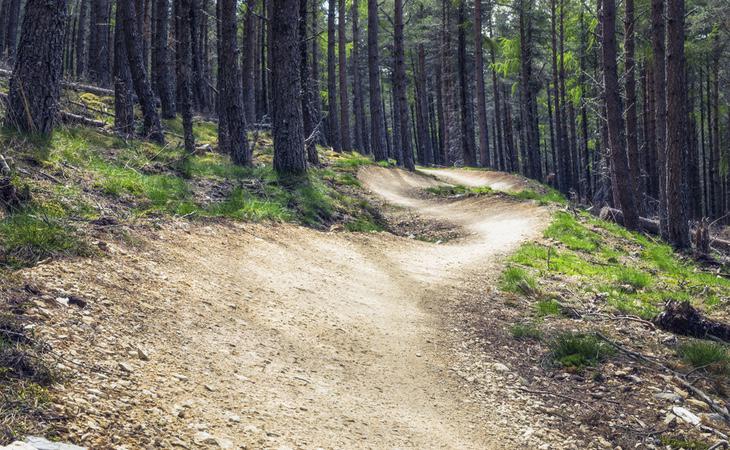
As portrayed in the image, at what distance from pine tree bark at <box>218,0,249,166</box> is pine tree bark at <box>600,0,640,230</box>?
28.5ft

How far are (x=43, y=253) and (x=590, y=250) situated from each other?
31.8ft

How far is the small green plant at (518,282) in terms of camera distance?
28.1 ft

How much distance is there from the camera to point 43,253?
16.5ft

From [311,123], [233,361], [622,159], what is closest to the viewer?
[233,361]

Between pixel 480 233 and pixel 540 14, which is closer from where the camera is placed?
pixel 480 233

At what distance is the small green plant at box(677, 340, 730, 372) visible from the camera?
5859 mm

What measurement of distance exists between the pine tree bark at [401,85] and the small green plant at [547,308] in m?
17.6

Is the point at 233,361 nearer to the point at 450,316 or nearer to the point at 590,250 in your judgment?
the point at 450,316

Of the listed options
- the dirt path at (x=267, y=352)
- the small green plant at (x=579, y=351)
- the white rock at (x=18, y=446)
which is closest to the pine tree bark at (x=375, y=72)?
the dirt path at (x=267, y=352)

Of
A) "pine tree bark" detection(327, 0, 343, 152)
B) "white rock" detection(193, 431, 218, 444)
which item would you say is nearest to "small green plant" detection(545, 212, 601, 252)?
"white rock" detection(193, 431, 218, 444)

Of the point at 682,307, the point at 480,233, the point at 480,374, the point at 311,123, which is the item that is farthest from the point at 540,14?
the point at 480,374

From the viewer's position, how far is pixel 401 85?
2433cm

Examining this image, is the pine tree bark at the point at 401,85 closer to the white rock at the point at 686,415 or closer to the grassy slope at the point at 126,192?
the grassy slope at the point at 126,192

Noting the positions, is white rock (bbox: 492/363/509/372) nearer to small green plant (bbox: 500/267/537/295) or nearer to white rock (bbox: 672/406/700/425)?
white rock (bbox: 672/406/700/425)
